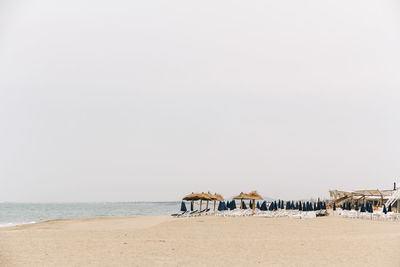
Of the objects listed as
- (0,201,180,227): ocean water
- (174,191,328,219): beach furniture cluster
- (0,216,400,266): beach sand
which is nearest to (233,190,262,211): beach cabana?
(174,191,328,219): beach furniture cluster

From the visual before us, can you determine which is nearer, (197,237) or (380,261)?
(380,261)

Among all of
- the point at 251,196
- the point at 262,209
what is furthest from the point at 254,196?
the point at 262,209

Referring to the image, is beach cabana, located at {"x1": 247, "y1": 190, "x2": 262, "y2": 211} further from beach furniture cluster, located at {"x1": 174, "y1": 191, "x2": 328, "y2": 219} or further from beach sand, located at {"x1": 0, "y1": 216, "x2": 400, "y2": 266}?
beach sand, located at {"x1": 0, "y1": 216, "x2": 400, "y2": 266}

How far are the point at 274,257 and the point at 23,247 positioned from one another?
800 centimetres

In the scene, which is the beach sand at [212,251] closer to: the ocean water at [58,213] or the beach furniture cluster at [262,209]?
the beach furniture cluster at [262,209]

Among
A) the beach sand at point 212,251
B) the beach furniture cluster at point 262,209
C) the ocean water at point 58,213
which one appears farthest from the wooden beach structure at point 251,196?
the ocean water at point 58,213

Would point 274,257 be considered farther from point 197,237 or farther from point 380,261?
point 197,237

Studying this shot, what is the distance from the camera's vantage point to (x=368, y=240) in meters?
12.2

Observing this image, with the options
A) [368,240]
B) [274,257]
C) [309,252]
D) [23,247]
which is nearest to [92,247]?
[23,247]

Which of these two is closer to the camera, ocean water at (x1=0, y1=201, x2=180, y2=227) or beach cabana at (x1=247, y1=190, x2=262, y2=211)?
beach cabana at (x1=247, y1=190, x2=262, y2=211)

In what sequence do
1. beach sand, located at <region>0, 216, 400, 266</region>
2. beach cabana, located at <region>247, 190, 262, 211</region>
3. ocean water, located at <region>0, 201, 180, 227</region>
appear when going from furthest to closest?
1. ocean water, located at <region>0, 201, 180, 227</region>
2. beach cabana, located at <region>247, 190, 262, 211</region>
3. beach sand, located at <region>0, 216, 400, 266</region>

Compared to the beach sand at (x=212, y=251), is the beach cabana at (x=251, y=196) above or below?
above

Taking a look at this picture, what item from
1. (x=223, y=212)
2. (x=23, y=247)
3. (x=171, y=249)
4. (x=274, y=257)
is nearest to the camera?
(x=274, y=257)

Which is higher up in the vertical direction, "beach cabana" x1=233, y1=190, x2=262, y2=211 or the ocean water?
"beach cabana" x1=233, y1=190, x2=262, y2=211
